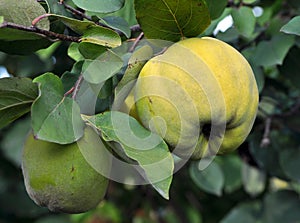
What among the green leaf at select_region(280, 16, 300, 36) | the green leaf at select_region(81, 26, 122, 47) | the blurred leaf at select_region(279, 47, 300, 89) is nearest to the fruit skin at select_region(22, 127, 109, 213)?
the green leaf at select_region(81, 26, 122, 47)

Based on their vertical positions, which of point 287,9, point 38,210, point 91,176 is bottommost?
point 38,210

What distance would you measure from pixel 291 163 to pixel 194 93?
103cm

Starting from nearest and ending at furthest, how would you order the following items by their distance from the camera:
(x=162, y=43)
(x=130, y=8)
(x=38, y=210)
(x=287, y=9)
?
(x=162, y=43) → (x=130, y=8) → (x=287, y=9) → (x=38, y=210)

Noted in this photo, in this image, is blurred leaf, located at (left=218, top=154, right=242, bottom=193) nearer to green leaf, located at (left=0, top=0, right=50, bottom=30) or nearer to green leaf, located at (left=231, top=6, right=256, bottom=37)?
green leaf, located at (left=231, top=6, right=256, bottom=37)

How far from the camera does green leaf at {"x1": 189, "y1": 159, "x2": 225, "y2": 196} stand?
6.23 feet

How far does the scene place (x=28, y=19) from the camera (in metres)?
0.98

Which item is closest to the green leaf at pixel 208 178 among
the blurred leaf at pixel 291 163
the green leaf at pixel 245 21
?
the blurred leaf at pixel 291 163

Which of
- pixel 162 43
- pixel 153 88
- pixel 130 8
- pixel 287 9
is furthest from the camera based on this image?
pixel 287 9

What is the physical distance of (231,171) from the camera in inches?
94.4

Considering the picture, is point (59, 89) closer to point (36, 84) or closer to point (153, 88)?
point (36, 84)

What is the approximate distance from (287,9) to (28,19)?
1026 millimetres

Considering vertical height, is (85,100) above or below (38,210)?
above

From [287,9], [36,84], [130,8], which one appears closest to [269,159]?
[287,9]

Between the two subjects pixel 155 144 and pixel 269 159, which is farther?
pixel 269 159
